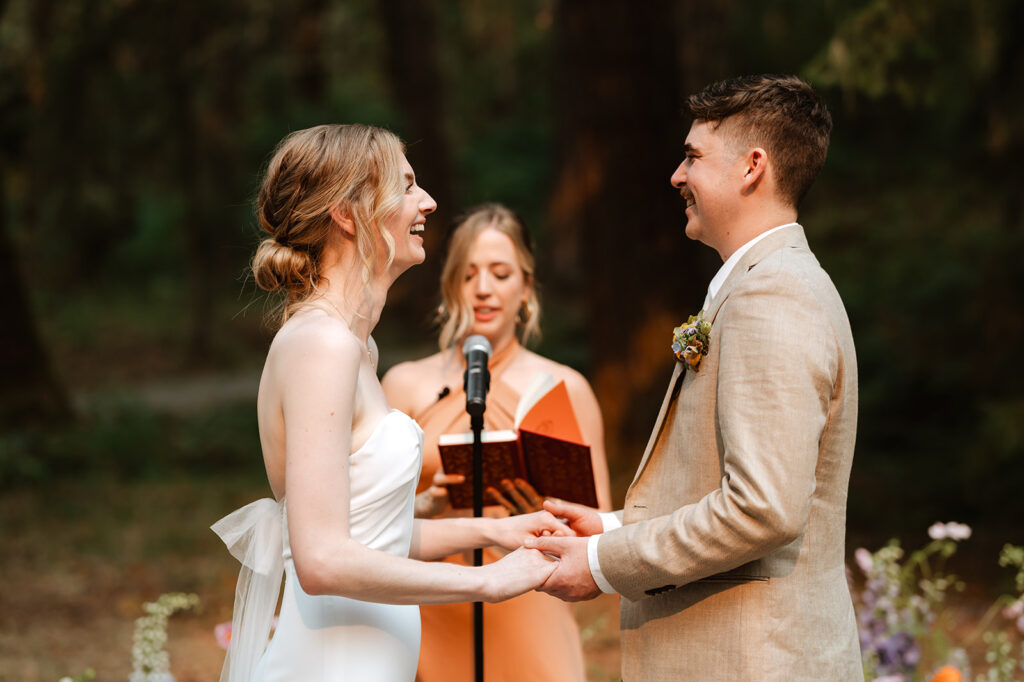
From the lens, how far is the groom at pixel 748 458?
7.26 ft

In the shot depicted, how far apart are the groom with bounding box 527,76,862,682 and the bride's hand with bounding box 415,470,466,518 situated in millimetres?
838

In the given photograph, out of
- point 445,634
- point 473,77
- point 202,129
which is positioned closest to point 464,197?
point 473,77

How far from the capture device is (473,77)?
26656mm

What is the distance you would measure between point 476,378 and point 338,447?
2.46 feet

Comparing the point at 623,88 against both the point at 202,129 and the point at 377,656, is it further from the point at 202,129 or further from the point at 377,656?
the point at 202,129

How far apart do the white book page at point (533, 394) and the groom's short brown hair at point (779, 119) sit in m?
1.14

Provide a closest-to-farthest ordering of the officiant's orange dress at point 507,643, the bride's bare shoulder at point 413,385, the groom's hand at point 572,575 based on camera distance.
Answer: the groom's hand at point 572,575 < the officiant's orange dress at point 507,643 < the bride's bare shoulder at point 413,385

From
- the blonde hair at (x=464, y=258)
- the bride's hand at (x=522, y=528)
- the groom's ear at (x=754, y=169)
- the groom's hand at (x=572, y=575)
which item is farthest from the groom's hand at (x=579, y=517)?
the blonde hair at (x=464, y=258)

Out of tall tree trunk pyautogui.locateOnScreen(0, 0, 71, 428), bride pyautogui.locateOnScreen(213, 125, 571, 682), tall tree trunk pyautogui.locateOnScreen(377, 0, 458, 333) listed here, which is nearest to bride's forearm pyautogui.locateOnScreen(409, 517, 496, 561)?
bride pyautogui.locateOnScreen(213, 125, 571, 682)

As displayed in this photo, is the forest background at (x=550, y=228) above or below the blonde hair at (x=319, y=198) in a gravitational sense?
above

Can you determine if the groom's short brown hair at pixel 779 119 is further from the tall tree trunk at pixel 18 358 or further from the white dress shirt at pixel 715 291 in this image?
the tall tree trunk at pixel 18 358

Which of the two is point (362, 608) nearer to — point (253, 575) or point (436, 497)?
point (253, 575)

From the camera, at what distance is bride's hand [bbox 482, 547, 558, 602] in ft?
8.05

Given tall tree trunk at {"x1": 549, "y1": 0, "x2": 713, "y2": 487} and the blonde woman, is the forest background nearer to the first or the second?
tall tree trunk at {"x1": 549, "y1": 0, "x2": 713, "y2": 487}
